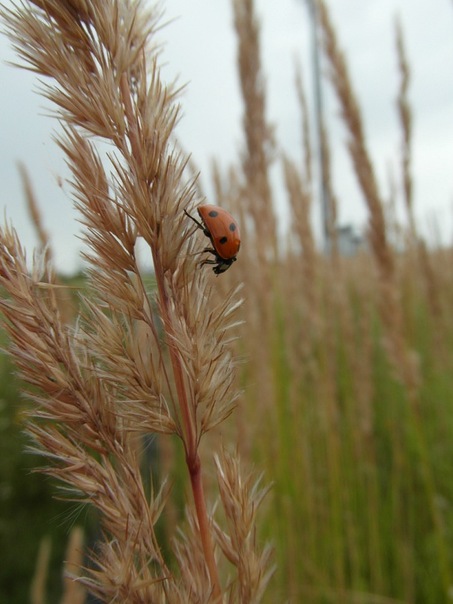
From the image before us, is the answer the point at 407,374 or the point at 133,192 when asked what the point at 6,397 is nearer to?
the point at 407,374

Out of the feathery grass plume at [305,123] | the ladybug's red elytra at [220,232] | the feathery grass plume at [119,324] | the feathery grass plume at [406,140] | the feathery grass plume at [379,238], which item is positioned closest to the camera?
the feathery grass plume at [119,324]

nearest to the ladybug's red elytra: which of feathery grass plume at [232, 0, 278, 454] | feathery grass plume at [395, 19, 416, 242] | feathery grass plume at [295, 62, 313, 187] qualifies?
feathery grass plume at [232, 0, 278, 454]

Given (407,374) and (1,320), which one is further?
(407,374)

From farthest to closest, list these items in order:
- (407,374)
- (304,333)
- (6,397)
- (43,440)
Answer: (6,397)
(304,333)
(407,374)
(43,440)

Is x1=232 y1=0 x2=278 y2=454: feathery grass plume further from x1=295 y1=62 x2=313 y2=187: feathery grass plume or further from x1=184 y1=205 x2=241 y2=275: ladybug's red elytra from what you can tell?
x1=184 y1=205 x2=241 y2=275: ladybug's red elytra

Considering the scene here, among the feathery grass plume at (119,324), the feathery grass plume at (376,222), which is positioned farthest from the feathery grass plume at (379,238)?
the feathery grass plume at (119,324)

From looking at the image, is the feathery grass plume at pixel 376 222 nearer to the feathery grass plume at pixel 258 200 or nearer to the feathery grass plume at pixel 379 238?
the feathery grass plume at pixel 379 238

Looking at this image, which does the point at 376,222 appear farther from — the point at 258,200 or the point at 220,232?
the point at 220,232

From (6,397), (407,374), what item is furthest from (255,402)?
(6,397)

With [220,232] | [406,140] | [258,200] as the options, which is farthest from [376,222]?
[220,232]
